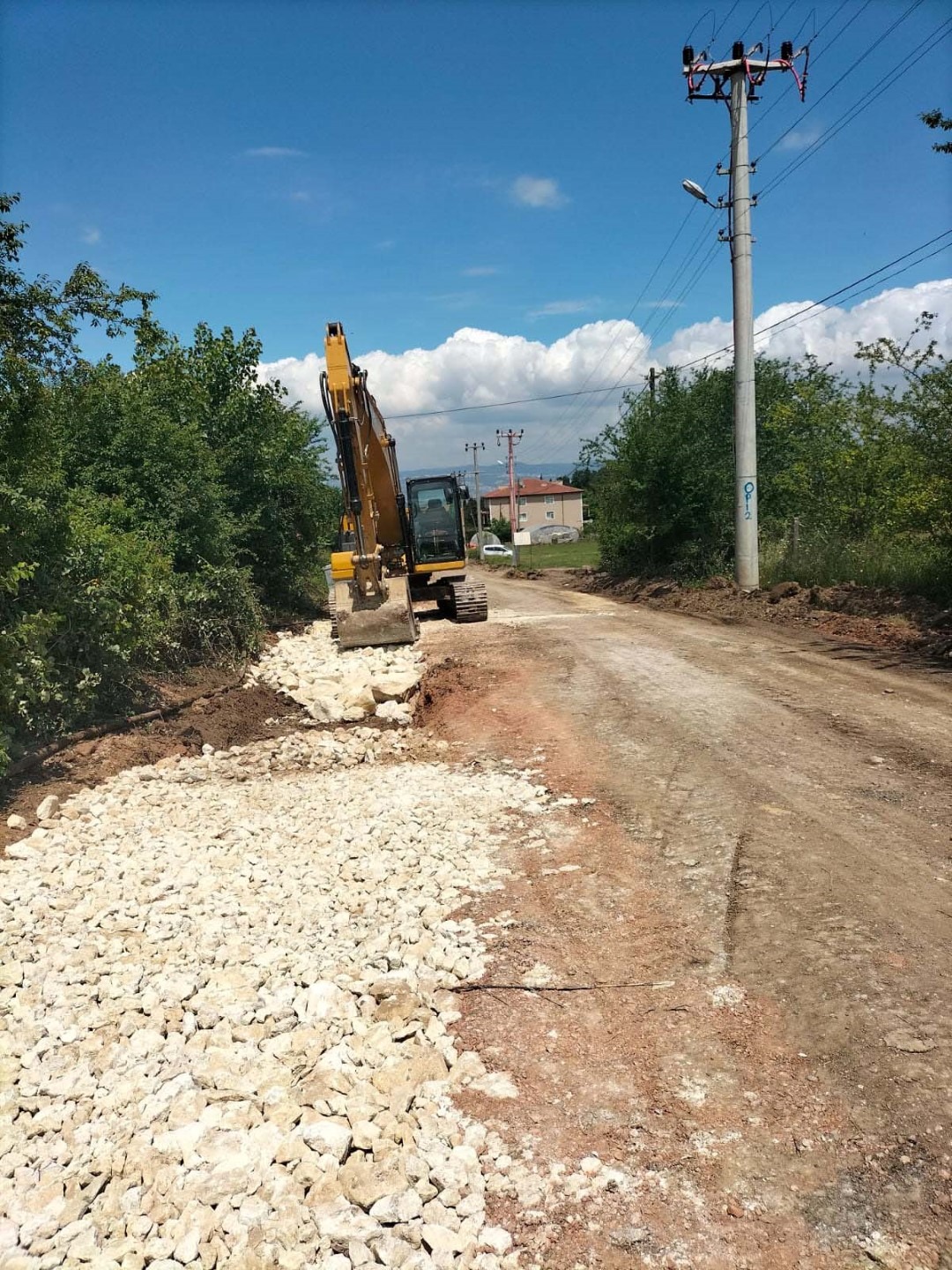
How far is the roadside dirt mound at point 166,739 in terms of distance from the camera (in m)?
7.26

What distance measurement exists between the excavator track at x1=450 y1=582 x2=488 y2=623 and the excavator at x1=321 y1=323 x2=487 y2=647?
18 millimetres

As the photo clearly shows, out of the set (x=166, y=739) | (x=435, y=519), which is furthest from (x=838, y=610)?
(x=166, y=739)

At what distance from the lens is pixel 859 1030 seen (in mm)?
3531

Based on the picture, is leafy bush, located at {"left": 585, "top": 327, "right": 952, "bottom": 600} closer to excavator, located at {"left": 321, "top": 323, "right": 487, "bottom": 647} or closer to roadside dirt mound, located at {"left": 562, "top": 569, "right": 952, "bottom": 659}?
roadside dirt mound, located at {"left": 562, "top": 569, "right": 952, "bottom": 659}

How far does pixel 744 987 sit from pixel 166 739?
6.98 m

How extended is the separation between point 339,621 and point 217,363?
8.69 meters

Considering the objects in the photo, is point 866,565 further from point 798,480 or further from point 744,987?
point 744,987

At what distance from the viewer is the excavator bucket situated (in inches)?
531

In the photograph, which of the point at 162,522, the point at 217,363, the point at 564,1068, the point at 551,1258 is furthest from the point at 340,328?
the point at 551,1258

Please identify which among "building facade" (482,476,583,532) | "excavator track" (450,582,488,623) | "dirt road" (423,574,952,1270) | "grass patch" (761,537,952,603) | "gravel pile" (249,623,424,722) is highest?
"building facade" (482,476,583,532)

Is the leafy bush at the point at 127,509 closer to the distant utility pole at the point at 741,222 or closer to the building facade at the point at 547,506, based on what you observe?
the distant utility pole at the point at 741,222

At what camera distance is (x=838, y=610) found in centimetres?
1440

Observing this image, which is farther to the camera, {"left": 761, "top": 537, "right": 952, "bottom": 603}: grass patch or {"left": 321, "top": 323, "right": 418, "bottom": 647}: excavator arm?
{"left": 761, "top": 537, "right": 952, "bottom": 603}: grass patch

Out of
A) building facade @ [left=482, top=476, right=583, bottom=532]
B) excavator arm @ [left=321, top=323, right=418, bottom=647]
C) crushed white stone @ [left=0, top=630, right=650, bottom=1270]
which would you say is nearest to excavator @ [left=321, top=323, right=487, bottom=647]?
excavator arm @ [left=321, top=323, right=418, bottom=647]
